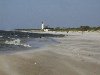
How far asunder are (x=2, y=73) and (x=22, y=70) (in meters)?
0.92

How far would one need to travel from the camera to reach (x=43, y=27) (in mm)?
158500

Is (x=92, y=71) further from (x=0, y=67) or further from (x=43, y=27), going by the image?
(x=43, y=27)

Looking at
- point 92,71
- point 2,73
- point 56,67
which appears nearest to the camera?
point 2,73

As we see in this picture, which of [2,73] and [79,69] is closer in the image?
[2,73]

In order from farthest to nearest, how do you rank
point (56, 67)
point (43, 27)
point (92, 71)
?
point (43, 27), point (56, 67), point (92, 71)

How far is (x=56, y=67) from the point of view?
1220 centimetres

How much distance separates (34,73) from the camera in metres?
10.6

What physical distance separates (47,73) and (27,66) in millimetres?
1700

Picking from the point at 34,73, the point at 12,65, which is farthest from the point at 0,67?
the point at 34,73

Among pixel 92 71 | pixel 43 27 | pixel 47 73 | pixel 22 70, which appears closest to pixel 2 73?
pixel 22 70

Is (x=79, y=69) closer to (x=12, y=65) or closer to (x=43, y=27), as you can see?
(x=12, y=65)

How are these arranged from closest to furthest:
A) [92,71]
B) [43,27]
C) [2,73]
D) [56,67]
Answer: [2,73] < [92,71] < [56,67] < [43,27]

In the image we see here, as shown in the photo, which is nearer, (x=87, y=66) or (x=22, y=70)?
(x=22, y=70)

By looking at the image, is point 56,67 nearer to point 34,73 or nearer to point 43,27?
point 34,73
